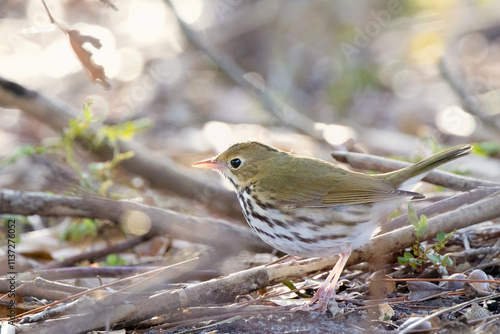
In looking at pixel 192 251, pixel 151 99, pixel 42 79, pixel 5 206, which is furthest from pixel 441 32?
pixel 42 79

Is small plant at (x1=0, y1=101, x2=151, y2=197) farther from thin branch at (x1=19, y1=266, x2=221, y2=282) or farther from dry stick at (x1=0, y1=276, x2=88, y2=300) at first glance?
dry stick at (x1=0, y1=276, x2=88, y2=300)

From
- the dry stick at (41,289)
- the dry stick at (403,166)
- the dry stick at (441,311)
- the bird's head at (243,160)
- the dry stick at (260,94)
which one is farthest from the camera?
the dry stick at (260,94)

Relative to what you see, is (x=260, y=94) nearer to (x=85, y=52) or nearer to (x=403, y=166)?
(x=403, y=166)

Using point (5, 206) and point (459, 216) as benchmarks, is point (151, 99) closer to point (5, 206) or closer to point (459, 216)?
point (5, 206)

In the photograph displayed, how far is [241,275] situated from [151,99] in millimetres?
5830

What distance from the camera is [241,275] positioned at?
308 centimetres

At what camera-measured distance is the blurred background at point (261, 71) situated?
7.18 meters

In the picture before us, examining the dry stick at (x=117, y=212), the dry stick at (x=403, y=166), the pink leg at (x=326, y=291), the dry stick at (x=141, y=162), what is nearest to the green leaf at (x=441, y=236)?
the pink leg at (x=326, y=291)

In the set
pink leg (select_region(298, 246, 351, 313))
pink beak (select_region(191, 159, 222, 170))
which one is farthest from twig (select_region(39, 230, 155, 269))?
pink leg (select_region(298, 246, 351, 313))

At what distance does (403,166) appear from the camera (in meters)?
3.86

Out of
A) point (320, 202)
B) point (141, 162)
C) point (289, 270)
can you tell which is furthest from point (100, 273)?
point (141, 162)

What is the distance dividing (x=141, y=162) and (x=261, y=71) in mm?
4606

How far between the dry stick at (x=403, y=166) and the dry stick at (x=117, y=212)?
2.86ft

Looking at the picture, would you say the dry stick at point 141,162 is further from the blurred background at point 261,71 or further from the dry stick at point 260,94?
the dry stick at point 260,94
